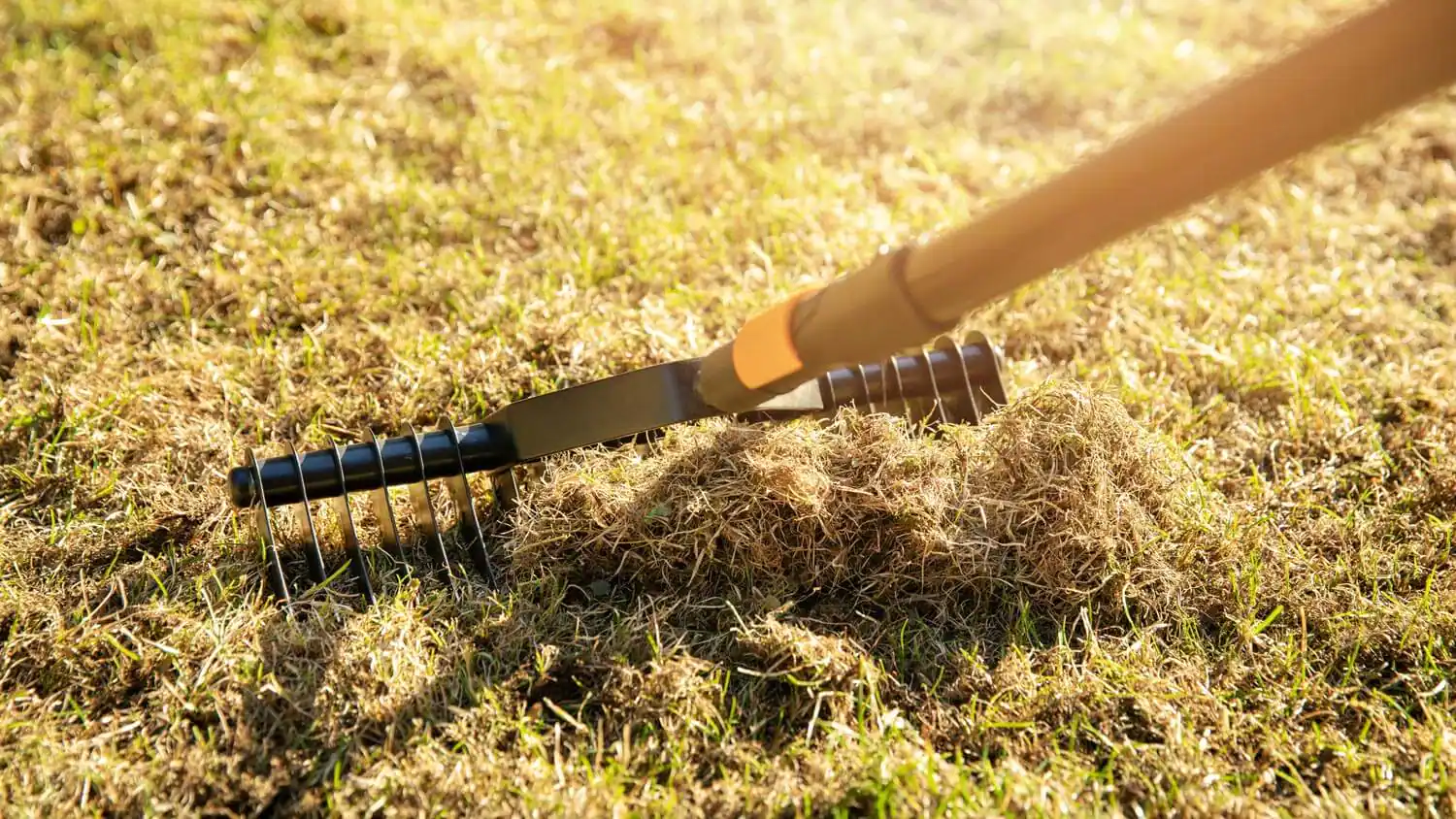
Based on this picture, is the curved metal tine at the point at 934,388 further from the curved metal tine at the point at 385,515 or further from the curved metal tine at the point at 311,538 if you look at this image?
the curved metal tine at the point at 311,538

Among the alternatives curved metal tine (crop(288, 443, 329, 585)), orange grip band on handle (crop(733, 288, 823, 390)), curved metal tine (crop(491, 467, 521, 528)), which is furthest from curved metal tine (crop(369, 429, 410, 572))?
orange grip band on handle (crop(733, 288, 823, 390))

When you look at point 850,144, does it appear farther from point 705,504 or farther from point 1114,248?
point 705,504

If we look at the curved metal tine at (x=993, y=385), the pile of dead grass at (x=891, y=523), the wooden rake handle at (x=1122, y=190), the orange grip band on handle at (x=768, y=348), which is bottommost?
the pile of dead grass at (x=891, y=523)

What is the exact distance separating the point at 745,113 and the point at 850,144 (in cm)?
Result: 45

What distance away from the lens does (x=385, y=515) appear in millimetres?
2453

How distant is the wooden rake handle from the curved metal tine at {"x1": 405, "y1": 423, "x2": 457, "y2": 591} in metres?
0.75

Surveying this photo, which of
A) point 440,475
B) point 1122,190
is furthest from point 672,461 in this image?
point 1122,190

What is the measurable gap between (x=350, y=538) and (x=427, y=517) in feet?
0.57

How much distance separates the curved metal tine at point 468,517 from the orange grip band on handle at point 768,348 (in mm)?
673

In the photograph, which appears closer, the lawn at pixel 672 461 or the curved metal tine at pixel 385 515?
the lawn at pixel 672 461

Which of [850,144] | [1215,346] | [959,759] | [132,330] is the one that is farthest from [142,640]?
[850,144]

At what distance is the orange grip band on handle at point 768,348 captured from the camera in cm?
222

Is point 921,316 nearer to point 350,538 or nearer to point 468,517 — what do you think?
point 468,517

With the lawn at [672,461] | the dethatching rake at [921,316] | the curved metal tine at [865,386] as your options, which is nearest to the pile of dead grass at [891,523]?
the lawn at [672,461]
